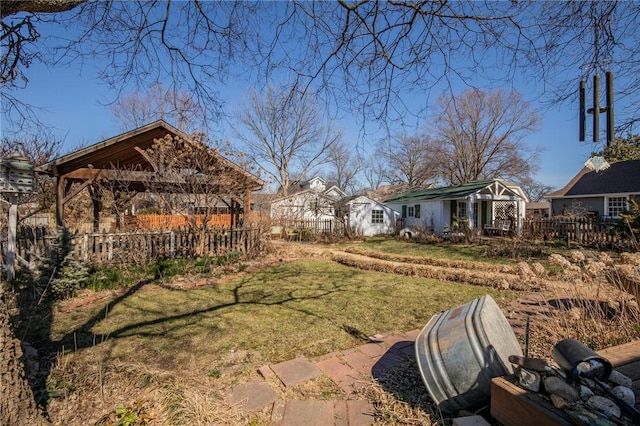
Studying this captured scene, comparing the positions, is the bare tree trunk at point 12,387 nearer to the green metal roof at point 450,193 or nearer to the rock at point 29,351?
the rock at point 29,351

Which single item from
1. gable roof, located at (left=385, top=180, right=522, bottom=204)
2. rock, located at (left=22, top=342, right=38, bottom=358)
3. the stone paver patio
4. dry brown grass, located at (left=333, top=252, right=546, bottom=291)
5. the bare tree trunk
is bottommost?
Answer: rock, located at (left=22, top=342, right=38, bottom=358)

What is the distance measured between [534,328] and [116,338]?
5123 millimetres

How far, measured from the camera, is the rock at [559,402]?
5.20 ft

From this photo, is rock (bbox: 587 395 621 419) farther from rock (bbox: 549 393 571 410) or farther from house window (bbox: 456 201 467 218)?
house window (bbox: 456 201 467 218)

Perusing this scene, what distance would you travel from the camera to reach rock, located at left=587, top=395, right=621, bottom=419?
1.51 meters

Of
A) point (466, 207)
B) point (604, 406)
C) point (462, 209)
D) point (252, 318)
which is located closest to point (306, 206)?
point (462, 209)

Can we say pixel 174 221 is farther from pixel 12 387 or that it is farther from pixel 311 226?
pixel 12 387

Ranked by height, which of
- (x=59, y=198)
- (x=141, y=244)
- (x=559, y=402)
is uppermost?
(x=59, y=198)

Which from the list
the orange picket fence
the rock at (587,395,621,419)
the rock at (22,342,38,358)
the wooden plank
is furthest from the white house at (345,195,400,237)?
the rock at (587,395,621,419)

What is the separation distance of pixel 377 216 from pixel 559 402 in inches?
875

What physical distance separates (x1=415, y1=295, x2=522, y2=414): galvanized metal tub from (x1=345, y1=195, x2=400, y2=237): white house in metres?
20.0

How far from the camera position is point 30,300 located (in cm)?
570

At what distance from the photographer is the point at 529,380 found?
1806 millimetres

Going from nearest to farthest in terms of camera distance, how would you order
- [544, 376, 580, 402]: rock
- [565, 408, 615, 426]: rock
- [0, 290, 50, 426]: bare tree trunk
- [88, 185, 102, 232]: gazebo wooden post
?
[565, 408, 615, 426]: rock, [544, 376, 580, 402]: rock, [0, 290, 50, 426]: bare tree trunk, [88, 185, 102, 232]: gazebo wooden post
